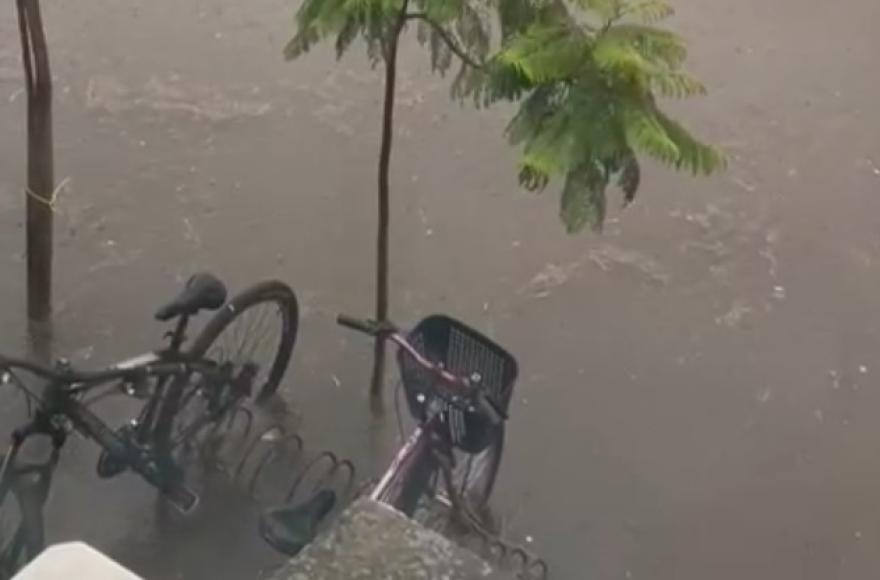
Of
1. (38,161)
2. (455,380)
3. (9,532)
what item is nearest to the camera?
(455,380)

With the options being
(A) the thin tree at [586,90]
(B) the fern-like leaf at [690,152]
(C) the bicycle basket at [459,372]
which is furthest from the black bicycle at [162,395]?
(B) the fern-like leaf at [690,152]

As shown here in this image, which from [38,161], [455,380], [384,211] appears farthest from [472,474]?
[38,161]

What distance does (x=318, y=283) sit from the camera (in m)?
4.09

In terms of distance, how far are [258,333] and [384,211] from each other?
17.4 inches

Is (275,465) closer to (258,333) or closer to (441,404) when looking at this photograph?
(258,333)

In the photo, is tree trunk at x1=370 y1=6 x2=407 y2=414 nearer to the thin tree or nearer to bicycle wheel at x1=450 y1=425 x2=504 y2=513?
the thin tree

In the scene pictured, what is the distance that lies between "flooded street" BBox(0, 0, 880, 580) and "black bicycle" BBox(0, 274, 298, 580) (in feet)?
0.73

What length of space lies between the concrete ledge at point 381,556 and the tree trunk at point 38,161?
226 cm

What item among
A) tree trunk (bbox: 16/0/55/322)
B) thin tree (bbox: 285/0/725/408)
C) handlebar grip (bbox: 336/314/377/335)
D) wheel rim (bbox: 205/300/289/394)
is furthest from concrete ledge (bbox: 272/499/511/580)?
tree trunk (bbox: 16/0/55/322)

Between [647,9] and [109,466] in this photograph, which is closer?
[647,9]

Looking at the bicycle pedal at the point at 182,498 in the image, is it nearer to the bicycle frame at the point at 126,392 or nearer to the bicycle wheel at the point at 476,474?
the bicycle frame at the point at 126,392

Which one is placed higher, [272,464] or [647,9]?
[647,9]

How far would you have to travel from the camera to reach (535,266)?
13.8ft

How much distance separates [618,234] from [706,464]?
900 mm
